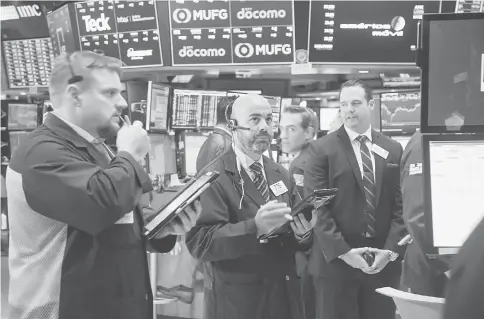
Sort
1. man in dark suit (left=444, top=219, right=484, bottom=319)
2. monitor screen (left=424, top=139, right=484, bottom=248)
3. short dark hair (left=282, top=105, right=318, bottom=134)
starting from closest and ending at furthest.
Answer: man in dark suit (left=444, top=219, right=484, bottom=319), monitor screen (left=424, top=139, right=484, bottom=248), short dark hair (left=282, top=105, right=318, bottom=134)

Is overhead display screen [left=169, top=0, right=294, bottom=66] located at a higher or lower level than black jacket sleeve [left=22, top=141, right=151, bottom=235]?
higher

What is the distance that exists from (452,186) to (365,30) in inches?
155

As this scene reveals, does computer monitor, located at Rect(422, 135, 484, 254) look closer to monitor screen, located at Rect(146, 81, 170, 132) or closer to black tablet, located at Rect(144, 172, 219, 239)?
black tablet, located at Rect(144, 172, 219, 239)

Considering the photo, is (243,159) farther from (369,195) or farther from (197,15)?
(197,15)

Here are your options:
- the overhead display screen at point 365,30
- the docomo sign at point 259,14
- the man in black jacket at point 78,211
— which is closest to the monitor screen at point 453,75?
the man in black jacket at point 78,211

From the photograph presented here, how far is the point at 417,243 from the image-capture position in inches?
113

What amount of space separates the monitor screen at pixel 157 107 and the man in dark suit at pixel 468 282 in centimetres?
504

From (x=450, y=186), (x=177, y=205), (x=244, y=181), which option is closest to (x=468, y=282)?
(x=450, y=186)

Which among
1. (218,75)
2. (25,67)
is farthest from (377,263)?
(25,67)

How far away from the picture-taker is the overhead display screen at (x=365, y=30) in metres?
5.58

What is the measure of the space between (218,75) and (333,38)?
1468 millimetres

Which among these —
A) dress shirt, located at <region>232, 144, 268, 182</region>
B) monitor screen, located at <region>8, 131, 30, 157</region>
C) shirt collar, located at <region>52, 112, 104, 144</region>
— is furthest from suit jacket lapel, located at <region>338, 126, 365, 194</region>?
monitor screen, located at <region>8, 131, 30, 157</region>

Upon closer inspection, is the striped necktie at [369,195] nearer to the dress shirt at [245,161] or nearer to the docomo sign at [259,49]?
the dress shirt at [245,161]

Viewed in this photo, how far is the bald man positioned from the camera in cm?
267
